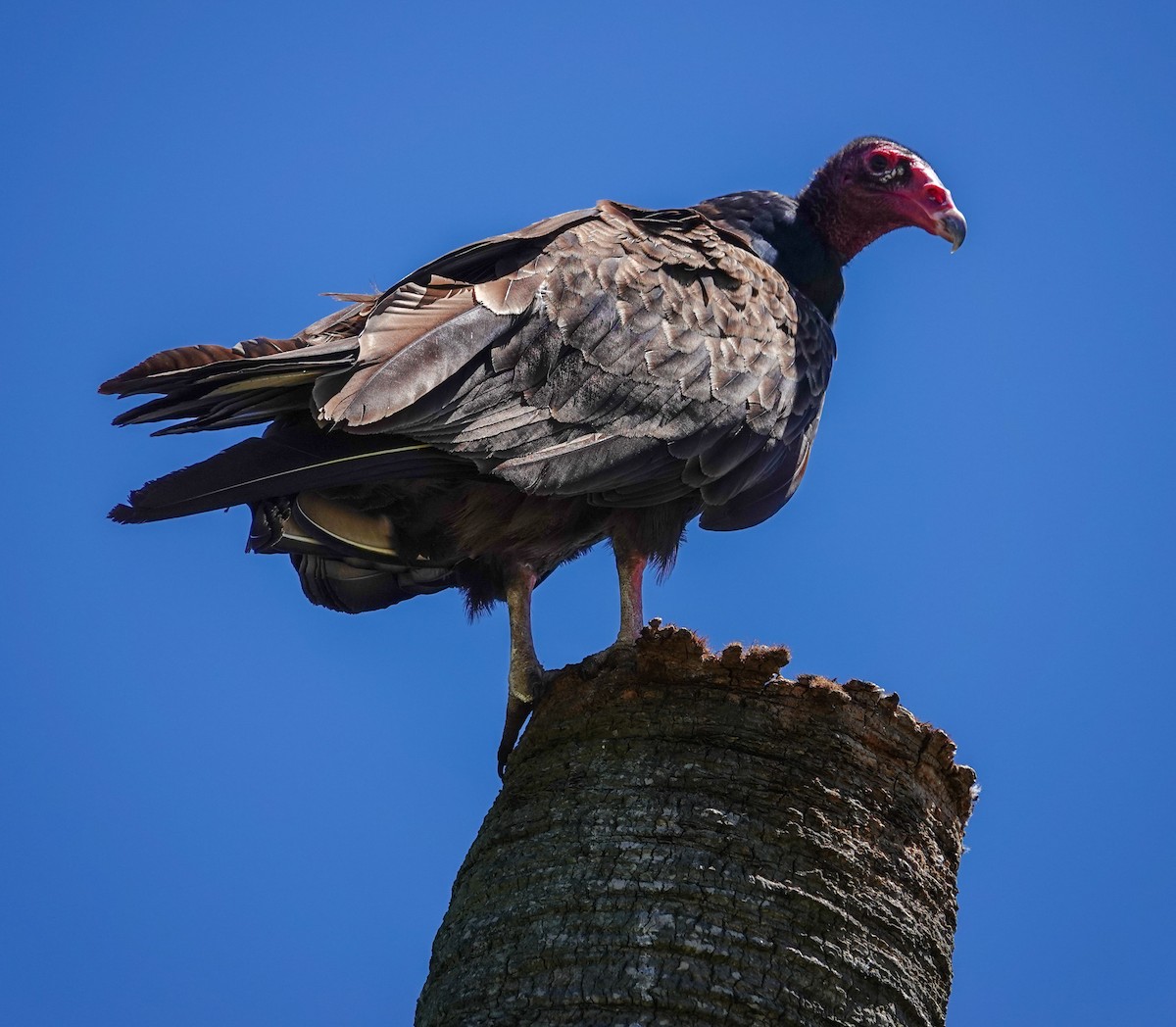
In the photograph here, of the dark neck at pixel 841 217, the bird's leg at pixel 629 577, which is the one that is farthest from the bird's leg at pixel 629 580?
the dark neck at pixel 841 217

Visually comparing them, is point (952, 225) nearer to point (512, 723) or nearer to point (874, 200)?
point (874, 200)

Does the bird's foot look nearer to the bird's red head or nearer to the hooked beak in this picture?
the bird's red head

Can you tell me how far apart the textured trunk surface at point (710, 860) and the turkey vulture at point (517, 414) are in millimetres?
937

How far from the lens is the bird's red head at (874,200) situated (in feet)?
20.5

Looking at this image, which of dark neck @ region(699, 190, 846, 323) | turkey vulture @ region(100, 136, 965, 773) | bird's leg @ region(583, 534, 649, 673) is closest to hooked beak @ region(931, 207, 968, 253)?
dark neck @ region(699, 190, 846, 323)

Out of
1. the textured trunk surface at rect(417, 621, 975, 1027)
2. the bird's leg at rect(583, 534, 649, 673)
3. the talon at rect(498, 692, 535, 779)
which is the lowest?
the textured trunk surface at rect(417, 621, 975, 1027)

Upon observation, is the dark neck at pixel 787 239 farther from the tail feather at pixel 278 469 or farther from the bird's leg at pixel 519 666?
the tail feather at pixel 278 469

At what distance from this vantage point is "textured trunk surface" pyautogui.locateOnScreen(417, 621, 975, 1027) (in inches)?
125

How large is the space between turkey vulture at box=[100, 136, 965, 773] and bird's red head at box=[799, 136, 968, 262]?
2.64 feet

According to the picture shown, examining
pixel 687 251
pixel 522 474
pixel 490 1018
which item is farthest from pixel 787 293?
pixel 490 1018

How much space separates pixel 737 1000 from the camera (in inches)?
122

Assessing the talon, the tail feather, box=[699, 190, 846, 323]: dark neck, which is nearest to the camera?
the tail feather

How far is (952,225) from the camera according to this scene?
621cm

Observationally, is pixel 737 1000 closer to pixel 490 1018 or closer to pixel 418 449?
pixel 490 1018
